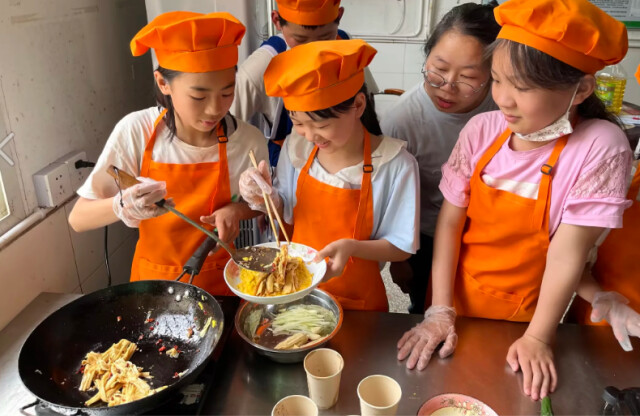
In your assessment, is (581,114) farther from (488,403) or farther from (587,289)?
(488,403)

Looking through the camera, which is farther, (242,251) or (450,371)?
(242,251)

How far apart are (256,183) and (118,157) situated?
42cm

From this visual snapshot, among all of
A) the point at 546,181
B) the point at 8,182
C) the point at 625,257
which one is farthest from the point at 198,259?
the point at 625,257

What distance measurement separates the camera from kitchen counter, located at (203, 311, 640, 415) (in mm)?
1107

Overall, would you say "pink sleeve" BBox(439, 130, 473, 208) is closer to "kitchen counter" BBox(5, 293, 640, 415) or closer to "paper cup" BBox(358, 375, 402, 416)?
"kitchen counter" BBox(5, 293, 640, 415)

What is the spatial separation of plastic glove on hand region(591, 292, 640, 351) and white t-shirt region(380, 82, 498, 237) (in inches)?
24.2

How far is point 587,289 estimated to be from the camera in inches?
53.9

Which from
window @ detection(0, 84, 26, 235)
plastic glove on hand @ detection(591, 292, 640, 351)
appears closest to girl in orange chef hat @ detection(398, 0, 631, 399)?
plastic glove on hand @ detection(591, 292, 640, 351)

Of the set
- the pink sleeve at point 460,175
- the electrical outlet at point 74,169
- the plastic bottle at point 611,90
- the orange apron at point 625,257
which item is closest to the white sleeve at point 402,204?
the pink sleeve at point 460,175

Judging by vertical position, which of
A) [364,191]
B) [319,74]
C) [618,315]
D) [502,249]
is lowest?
[618,315]

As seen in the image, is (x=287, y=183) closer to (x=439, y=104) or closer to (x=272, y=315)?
(x=272, y=315)

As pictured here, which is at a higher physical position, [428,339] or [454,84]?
[454,84]

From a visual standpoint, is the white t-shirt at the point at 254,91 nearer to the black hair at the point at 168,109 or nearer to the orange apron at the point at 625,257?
the black hair at the point at 168,109

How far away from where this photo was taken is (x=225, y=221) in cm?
142
